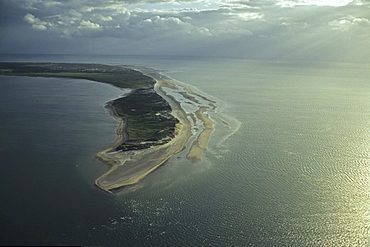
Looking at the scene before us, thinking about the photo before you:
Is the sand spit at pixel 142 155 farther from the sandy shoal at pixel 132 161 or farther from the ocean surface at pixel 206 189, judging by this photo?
the ocean surface at pixel 206 189

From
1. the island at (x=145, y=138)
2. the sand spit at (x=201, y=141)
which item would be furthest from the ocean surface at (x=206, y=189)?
the island at (x=145, y=138)

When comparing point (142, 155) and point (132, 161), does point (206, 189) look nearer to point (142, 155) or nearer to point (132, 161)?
point (132, 161)

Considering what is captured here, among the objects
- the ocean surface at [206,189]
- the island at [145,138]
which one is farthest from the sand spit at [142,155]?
the ocean surface at [206,189]

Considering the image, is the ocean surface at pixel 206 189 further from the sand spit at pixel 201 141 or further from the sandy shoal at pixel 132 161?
the sand spit at pixel 201 141

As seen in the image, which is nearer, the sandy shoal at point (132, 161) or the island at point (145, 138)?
the sandy shoal at point (132, 161)

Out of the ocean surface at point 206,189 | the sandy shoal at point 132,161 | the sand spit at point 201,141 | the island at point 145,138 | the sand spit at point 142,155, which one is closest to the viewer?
the ocean surface at point 206,189

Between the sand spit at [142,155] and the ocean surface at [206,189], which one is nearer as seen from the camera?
the ocean surface at [206,189]

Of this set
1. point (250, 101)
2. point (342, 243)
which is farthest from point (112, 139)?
Result: point (250, 101)

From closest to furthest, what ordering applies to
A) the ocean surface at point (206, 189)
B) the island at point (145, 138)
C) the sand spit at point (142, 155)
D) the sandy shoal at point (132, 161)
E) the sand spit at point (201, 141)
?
the ocean surface at point (206, 189) → the sandy shoal at point (132, 161) → the sand spit at point (142, 155) → the island at point (145, 138) → the sand spit at point (201, 141)
